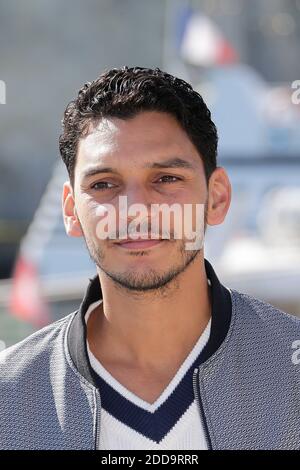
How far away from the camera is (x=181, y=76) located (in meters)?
8.88

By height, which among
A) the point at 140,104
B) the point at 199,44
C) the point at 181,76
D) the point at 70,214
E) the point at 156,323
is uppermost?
the point at 140,104

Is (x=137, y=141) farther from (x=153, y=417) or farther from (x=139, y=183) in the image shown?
(x=153, y=417)

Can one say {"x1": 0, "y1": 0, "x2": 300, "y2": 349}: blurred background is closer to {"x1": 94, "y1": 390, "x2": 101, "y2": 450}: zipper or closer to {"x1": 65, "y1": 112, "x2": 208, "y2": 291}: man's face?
{"x1": 65, "y1": 112, "x2": 208, "y2": 291}: man's face

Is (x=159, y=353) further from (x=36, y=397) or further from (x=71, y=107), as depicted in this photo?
(x=71, y=107)

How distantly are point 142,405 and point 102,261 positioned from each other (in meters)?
0.26

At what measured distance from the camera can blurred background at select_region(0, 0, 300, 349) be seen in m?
6.24

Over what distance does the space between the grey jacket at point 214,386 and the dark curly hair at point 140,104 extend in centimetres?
29

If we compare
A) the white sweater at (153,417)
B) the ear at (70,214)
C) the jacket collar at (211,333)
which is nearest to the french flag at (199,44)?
the ear at (70,214)

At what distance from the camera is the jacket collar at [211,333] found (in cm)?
162

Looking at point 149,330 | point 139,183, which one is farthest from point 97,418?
point 139,183

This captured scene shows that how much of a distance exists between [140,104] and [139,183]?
0.53 feet

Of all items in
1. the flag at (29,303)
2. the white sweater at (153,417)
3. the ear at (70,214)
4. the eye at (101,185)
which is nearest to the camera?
the white sweater at (153,417)

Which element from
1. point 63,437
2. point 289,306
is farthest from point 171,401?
point 289,306

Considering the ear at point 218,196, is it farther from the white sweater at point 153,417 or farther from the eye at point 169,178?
the white sweater at point 153,417
